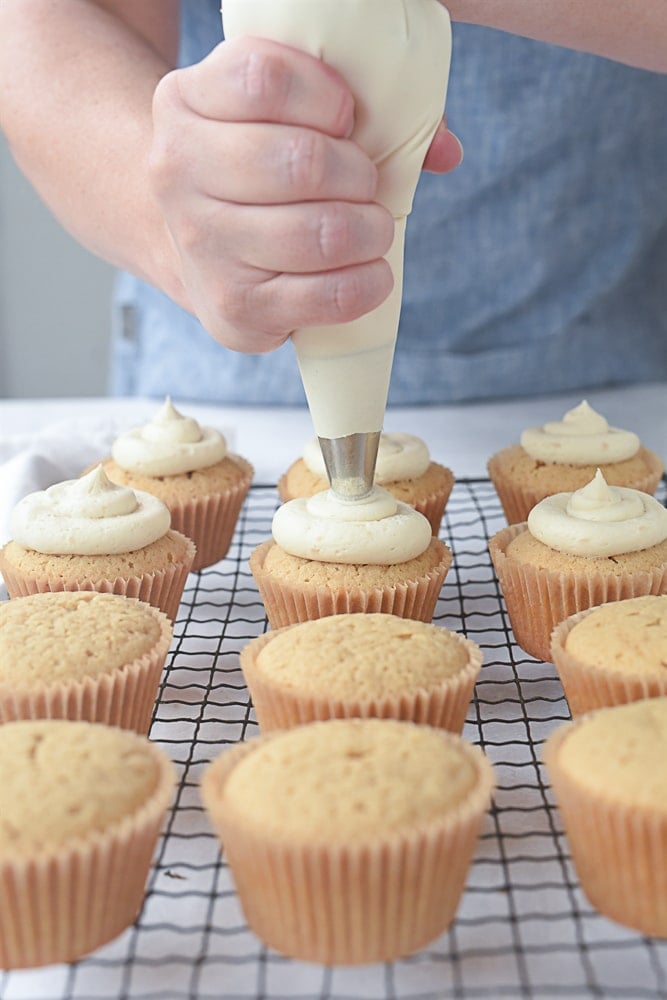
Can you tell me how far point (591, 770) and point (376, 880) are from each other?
0.89ft

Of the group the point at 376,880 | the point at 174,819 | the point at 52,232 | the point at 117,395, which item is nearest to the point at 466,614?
the point at 174,819

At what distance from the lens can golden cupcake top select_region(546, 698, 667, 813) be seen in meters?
1.23

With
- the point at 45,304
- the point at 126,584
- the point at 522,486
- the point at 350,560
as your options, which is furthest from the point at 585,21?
the point at 45,304

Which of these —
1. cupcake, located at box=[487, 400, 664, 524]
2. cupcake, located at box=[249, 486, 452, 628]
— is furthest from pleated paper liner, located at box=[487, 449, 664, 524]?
cupcake, located at box=[249, 486, 452, 628]

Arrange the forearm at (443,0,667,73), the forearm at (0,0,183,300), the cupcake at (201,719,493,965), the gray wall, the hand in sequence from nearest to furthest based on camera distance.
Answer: the cupcake at (201,719,493,965), the hand, the forearm at (443,0,667,73), the forearm at (0,0,183,300), the gray wall

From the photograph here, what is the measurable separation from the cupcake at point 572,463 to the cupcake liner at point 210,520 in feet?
1.75

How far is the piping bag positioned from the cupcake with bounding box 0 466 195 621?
0.49m

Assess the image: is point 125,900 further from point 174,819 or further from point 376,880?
point 376,880

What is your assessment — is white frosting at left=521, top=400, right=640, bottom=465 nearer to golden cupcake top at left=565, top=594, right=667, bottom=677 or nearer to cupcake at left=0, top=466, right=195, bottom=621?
golden cupcake top at left=565, top=594, right=667, bottom=677

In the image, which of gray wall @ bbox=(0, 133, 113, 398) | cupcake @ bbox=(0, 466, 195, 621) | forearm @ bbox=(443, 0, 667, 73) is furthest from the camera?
gray wall @ bbox=(0, 133, 113, 398)

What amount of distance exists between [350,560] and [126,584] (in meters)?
0.37

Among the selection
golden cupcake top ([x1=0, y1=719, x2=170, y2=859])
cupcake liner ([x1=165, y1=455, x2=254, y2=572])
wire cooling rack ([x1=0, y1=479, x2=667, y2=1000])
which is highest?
golden cupcake top ([x1=0, y1=719, x2=170, y2=859])

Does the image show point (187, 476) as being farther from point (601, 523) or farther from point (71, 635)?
point (601, 523)

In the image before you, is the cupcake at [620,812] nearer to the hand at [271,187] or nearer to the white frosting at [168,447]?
the hand at [271,187]
